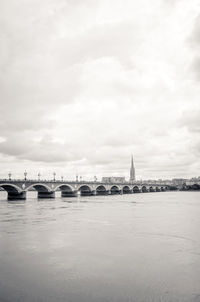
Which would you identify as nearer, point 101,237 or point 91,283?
point 91,283

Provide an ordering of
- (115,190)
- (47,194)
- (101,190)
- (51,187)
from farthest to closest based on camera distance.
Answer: (115,190) → (101,190) → (47,194) → (51,187)

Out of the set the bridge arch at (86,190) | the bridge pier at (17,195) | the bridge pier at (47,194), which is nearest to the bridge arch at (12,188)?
the bridge pier at (17,195)

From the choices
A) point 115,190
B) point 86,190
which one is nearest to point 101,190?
point 86,190

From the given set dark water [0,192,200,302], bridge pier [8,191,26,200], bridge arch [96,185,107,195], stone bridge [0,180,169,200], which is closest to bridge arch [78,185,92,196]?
stone bridge [0,180,169,200]

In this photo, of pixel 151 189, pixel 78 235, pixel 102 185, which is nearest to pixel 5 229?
pixel 78 235

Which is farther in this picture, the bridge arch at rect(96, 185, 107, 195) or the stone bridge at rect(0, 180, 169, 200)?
the bridge arch at rect(96, 185, 107, 195)

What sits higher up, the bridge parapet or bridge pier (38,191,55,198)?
the bridge parapet

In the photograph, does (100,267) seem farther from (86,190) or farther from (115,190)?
(115,190)

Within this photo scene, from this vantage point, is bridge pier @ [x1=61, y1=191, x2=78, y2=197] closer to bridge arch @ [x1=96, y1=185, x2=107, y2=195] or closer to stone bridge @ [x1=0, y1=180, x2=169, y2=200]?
stone bridge @ [x1=0, y1=180, x2=169, y2=200]

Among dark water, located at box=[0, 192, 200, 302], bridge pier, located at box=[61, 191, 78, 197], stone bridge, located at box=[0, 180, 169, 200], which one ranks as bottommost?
dark water, located at box=[0, 192, 200, 302]

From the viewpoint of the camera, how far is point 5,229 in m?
24.8

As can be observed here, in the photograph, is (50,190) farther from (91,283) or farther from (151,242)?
(91,283)

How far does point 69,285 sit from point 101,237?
10.5 meters

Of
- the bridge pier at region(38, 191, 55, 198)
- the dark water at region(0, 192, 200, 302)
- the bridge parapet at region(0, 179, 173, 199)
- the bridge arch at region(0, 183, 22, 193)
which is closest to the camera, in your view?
the dark water at region(0, 192, 200, 302)
